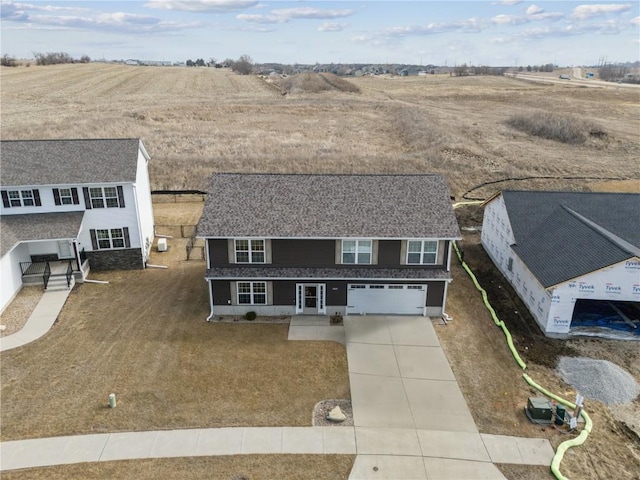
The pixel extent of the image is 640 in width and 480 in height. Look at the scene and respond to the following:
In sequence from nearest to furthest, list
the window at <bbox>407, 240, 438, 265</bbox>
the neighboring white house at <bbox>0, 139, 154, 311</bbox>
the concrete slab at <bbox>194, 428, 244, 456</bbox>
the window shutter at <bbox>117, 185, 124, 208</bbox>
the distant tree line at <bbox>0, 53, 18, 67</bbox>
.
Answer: the concrete slab at <bbox>194, 428, 244, 456</bbox> → the window at <bbox>407, 240, 438, 265</bbox> → the neighboring white house at <bbox>0, 139, 154, 311</bbox> → the window shutter at <bbox>117, 185, 124, 208</bbox> → the distant tree line at <bbox>0, 53, 18, 67</bbox>

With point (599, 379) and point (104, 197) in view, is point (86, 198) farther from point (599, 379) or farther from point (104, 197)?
point (599, 379)

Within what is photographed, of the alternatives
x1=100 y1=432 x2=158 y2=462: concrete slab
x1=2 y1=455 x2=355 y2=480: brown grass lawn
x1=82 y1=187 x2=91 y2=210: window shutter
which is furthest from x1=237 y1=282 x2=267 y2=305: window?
x1=82 y1=187 x2=91 y2=210: window shutter

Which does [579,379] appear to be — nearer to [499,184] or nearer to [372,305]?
[372,305]

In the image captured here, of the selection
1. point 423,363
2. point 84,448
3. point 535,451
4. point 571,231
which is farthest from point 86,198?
point 571,231

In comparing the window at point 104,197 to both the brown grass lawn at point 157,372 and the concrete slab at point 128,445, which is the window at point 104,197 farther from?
the concrete slab at point 128,445

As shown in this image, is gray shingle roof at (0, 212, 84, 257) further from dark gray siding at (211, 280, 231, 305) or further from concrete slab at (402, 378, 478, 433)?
concrete slab at (402, 378, 478, 433)

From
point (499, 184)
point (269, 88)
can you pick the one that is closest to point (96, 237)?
point (499, 184)
